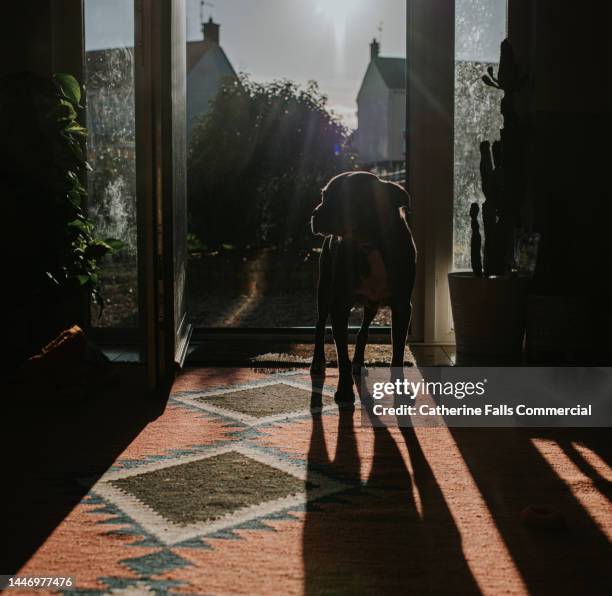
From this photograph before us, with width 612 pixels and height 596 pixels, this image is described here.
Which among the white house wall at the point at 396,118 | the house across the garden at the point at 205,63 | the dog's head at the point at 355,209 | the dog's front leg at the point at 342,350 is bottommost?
the dog's front leg at the point at 342,350

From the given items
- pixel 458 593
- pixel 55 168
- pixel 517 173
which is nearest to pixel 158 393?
pixel 55 168

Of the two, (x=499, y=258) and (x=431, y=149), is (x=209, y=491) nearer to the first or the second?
(x=499, y=258)

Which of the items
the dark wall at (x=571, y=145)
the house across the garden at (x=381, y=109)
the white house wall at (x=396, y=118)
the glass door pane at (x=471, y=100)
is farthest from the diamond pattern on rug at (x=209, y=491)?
the white house wall at (x=396, y=118)

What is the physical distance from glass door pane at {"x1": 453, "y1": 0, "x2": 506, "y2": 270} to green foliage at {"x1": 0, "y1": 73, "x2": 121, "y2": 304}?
5.83 feet

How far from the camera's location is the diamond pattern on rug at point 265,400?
2443 millimetres

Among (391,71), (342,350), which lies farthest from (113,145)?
(391,71)

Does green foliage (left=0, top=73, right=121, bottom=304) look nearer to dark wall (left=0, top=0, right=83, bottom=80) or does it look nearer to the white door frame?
dark wall (left=0, top=0, right=83, bottom=80)

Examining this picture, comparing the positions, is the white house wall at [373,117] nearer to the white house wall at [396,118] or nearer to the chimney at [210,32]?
the white house wall at [396,118]

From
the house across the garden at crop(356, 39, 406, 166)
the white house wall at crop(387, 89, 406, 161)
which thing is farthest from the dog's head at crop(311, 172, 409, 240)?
the white house wall at crop(387, 89, 406, 161)

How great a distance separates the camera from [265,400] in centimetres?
258

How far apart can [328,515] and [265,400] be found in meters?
1.07

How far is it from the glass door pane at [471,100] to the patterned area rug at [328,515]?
1.78 m

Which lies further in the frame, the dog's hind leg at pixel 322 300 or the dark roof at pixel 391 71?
the dark roof at pixel 391 71
